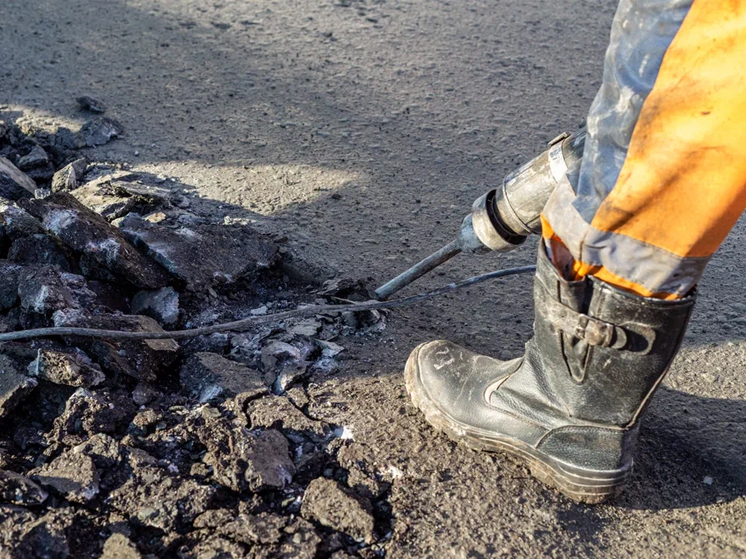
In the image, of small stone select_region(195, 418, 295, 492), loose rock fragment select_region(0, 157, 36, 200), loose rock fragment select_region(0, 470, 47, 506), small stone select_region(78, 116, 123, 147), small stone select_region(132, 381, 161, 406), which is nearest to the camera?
loose rock fragment select_region(0, 470, 47, 506)

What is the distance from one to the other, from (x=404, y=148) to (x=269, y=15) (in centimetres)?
168

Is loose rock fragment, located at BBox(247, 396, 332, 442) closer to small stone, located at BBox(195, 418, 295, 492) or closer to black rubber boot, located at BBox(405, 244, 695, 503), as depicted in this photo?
small stone, located at BBox(195, 418, 295, 492)

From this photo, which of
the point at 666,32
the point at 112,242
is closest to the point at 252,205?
the point at 112,242

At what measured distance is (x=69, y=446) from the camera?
6.49ft

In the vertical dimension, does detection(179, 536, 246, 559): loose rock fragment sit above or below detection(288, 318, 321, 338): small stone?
below

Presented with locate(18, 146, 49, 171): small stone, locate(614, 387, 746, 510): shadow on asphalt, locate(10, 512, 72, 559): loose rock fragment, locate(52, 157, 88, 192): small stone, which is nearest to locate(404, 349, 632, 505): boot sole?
locate(614, 387, 746, 510): shadow on asphalt

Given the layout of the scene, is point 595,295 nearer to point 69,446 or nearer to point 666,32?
point 666,32

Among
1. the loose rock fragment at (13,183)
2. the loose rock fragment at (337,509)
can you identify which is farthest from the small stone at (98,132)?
the loose rock fragment at (337,509)

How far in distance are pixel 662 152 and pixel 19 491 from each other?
1609 millimetres

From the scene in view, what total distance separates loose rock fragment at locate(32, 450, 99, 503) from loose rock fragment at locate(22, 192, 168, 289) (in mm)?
761

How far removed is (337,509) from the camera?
1.85m

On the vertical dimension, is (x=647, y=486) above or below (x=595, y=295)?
below

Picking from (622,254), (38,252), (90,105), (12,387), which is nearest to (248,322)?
(12,387)

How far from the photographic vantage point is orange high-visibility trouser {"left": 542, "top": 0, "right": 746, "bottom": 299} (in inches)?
53.9
